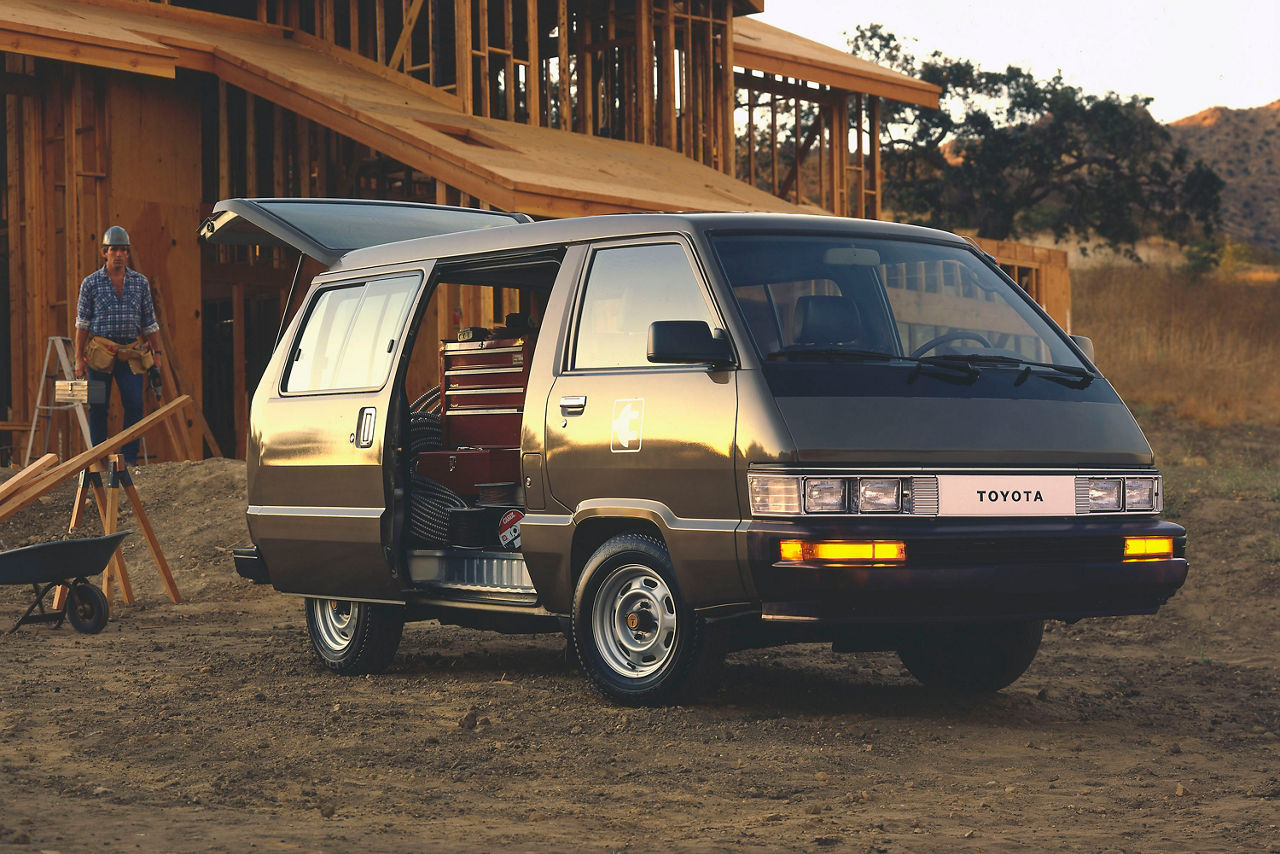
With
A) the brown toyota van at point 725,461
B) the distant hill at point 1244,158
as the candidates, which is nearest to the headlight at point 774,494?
the brown toyota van at point 725,461

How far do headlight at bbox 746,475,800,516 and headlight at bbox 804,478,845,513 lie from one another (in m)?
0.04

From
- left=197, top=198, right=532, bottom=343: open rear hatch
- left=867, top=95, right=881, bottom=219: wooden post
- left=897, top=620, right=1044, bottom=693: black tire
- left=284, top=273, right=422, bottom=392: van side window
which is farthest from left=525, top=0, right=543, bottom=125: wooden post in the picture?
left=897, top=620, right=1044, bottom=693: black tire

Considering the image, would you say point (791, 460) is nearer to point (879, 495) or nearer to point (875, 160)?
point (879, 495)

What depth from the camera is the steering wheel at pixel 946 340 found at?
6641 millimetres

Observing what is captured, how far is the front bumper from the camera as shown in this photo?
6.02 metres

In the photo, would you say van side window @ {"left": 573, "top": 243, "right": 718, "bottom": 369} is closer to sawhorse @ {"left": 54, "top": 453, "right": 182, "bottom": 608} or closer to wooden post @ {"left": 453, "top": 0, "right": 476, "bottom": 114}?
sawhorse @ {"left": 54, "top": 453, "right": 182, "bottom": 608}

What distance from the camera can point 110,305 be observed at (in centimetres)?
1447

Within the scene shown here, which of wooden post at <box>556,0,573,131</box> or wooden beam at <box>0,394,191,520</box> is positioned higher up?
wooden post at <box>556,0,573,131</box>

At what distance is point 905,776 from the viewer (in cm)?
565

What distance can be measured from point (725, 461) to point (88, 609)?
17.4ft

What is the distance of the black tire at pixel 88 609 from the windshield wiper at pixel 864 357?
534 cm

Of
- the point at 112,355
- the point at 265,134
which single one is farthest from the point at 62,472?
the point at 265,134

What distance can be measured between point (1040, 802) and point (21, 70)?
16335 millimetres

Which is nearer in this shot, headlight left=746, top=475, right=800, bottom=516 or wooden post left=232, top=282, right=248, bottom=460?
headlight left=746, top=475, right=800, bottom=516
